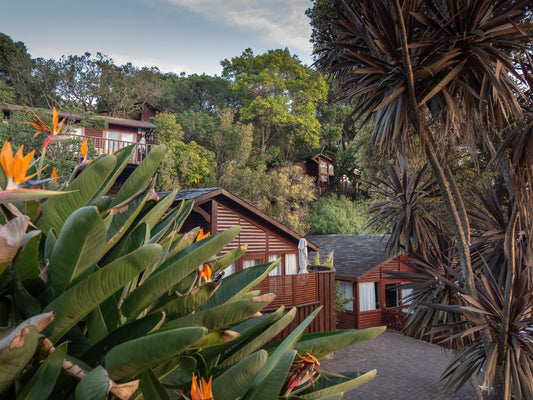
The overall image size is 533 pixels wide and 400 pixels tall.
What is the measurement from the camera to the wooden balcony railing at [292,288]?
1030cm

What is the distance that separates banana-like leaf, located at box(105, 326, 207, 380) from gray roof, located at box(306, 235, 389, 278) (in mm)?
16710

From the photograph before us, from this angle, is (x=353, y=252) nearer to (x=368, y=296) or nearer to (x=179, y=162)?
(x=368, y=296)

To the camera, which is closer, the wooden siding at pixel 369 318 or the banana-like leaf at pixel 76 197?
the banana-like leaf at pixel 76 197

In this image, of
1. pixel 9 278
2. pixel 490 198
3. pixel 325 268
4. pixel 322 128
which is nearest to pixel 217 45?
pixel 325 268

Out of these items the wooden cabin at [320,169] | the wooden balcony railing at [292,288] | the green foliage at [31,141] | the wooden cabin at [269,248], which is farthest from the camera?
the wooden cabin at [320,169]

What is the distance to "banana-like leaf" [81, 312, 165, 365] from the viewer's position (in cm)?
110

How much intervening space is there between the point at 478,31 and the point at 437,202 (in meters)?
11.3

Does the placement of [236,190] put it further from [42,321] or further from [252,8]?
[42,321]

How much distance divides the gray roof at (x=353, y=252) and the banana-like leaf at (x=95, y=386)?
55.1 ft

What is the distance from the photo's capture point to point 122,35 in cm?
853

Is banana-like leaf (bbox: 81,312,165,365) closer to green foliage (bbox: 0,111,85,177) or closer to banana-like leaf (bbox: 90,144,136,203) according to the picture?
banana-like leaf (bbox: 90,144,136,203)

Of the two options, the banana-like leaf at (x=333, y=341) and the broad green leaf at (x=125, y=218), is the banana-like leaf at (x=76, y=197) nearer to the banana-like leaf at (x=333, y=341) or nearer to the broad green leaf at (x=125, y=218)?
the broad green leaf at (x=125, y=218)

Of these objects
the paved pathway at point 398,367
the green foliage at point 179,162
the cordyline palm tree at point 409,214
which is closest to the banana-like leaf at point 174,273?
the cordyline palm tree at point 409,214

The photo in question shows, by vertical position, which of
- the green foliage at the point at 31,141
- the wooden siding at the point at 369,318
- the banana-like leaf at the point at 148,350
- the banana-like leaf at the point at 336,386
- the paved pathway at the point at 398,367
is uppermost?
the green foliage at the point at 31,141
